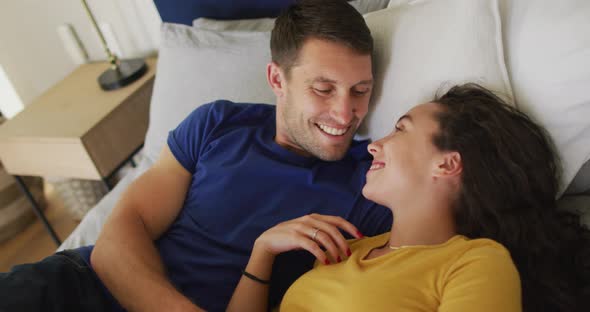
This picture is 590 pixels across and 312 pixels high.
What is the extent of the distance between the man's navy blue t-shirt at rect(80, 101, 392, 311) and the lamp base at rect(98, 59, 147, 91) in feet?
2.78

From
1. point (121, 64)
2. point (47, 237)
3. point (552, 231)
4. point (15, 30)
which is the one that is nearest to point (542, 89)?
point (552, 231)

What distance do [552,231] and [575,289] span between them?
0.34ft

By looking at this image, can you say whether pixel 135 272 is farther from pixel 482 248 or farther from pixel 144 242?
pixel 482 248

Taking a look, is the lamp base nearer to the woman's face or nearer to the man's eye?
the man's eye

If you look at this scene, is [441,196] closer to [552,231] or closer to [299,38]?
[552,231]

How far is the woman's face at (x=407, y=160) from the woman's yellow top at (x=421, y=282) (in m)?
0.12

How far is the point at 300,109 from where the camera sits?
42.9 inches

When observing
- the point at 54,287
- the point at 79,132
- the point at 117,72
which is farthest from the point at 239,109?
the point at 117,72

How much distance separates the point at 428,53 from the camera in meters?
0.96

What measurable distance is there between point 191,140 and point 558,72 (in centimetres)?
90

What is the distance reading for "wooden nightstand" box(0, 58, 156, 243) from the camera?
1.66m

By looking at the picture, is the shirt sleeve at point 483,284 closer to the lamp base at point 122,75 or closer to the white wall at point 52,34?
the lamp base at point 122,75

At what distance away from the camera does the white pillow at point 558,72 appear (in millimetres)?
751

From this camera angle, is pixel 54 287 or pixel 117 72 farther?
pixel 117 72
